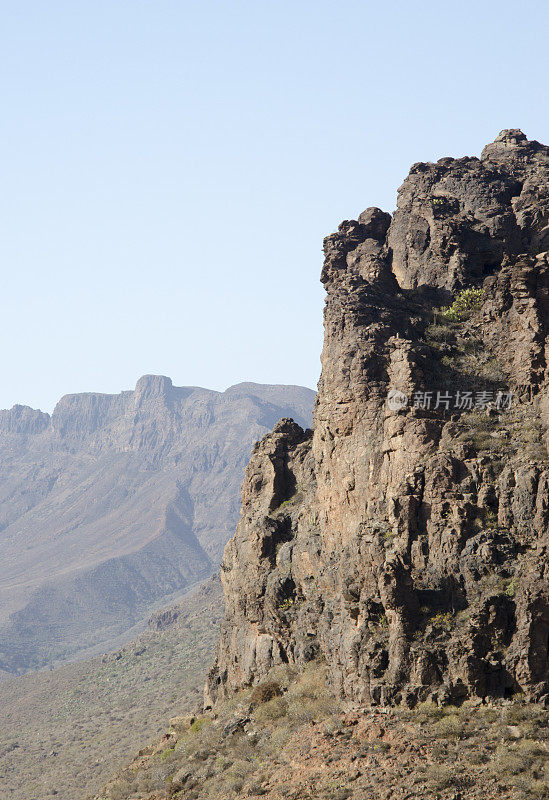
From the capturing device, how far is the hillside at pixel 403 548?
40.5 metres

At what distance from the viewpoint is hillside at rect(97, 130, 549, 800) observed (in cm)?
4047

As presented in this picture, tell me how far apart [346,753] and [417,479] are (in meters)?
12.6

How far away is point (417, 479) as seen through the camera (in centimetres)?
4606

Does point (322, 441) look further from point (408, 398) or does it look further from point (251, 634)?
point (251, 634)

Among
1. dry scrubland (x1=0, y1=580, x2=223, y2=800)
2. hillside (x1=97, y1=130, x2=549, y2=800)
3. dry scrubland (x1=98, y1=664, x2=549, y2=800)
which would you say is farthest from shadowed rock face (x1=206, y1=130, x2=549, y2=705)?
dry scrubland (x1=0, y1=580, x2=223, y2=800)

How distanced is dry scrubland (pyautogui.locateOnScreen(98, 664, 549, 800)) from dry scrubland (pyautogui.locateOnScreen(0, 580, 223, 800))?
4256cm

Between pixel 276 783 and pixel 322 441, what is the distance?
18.9 m

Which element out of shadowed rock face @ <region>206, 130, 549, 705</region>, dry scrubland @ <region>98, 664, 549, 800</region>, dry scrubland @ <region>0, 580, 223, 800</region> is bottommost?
dry scrubland @ <region>0, 580, 223, 800</region>

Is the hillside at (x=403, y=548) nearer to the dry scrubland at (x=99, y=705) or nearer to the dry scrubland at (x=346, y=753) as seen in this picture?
the dry scrubland at (x=346, y=753)

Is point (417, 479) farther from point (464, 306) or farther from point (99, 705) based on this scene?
point (99, 705)

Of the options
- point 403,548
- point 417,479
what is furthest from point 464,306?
point 403,548

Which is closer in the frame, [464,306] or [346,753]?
[346,753]

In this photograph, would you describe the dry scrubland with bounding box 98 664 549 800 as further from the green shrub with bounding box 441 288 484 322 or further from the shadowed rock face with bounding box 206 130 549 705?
the green shrub with bounding box 441 288 484 322

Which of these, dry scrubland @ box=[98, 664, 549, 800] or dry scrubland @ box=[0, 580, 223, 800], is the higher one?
dry scrubland @ box=[98, 664, 549, 800]
